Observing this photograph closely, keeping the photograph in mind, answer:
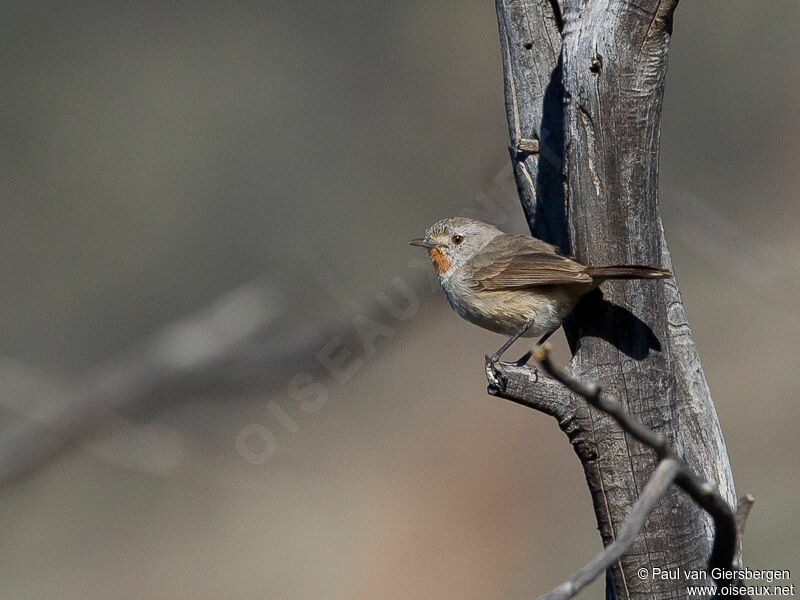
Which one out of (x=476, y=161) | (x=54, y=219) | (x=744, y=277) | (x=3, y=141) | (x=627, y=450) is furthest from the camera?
(x=3, y=141)

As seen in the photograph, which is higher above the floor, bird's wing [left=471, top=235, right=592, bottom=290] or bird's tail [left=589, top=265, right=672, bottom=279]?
bird's tail [left=589, top=265, right=672, bottom=279]

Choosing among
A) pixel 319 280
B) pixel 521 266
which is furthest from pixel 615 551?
pixel 319 280

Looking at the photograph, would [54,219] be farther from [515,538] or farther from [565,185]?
[565,185]

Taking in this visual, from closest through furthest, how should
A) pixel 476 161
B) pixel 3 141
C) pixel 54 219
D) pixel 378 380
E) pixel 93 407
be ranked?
pixel 93 407, pixel 378 380, pixel 476 161, pixel 54 219, pixel 3 141

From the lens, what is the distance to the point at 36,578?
8.80m

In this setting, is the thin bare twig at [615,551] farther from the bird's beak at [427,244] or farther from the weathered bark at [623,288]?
the bird's beak at [427,244]

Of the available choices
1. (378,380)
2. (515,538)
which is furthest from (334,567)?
(378,380)

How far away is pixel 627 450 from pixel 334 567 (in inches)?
223

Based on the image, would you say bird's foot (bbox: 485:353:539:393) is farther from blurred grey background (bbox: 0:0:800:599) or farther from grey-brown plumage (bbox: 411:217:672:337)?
blurred grey background (bbox: 0:0:800:599)

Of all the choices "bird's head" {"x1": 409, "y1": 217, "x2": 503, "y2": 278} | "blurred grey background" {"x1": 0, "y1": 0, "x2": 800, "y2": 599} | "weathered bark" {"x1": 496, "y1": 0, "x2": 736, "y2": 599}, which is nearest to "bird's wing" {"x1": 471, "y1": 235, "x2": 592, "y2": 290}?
"weathered bark" {"x1": 496, "y1": 0, "x2": 736, "y2": 599}

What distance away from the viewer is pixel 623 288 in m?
3.44

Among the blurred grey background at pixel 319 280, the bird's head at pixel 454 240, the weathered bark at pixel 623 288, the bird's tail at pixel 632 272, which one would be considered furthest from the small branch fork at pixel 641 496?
the blurred grey background at pixel 319 280

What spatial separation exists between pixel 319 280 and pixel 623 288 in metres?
7.65

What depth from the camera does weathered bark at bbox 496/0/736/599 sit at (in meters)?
3.22
